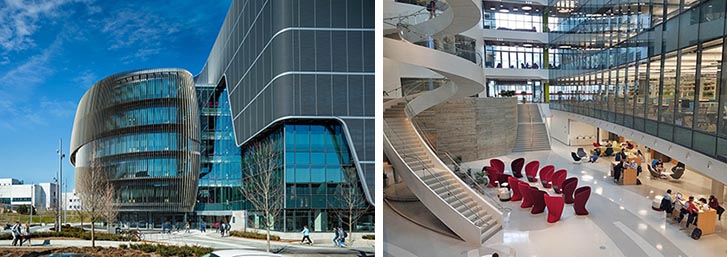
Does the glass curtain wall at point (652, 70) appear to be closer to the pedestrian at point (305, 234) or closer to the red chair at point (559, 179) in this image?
the red chair at point (559, 179)

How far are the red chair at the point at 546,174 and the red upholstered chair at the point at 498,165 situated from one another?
0.95 ft

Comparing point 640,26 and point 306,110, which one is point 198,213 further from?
point 640,26

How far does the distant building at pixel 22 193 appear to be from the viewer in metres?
4.34

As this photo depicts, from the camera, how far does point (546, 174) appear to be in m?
3.96

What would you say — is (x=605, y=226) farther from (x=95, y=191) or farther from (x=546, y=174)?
(x=95, y=191)

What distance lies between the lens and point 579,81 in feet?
12.5

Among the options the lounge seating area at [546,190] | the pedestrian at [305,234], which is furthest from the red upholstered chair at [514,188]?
the pedestrian at [305,234]

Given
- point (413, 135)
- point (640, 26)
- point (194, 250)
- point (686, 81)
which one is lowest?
point (194, 250)

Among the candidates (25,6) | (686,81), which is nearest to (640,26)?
(686,81)

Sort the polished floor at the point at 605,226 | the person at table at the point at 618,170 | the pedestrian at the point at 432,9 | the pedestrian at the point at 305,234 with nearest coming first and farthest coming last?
the polished floor at the point at 605,226 → the person at table at the point at 618,170 → the pedestrian at the point at 432,9 → the pedestrian at the point at 305,234

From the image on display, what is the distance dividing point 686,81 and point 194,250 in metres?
4.01

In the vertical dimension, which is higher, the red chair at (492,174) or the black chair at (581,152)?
the black chair at (581,152)

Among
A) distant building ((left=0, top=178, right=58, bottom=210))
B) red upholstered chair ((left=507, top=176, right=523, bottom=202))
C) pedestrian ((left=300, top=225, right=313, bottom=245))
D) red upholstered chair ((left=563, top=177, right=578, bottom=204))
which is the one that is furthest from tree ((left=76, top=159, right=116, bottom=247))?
red upholstered chair ((left=563, top=177, right=578, bottom=204))

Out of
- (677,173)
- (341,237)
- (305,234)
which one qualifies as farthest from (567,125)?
(305,234)
